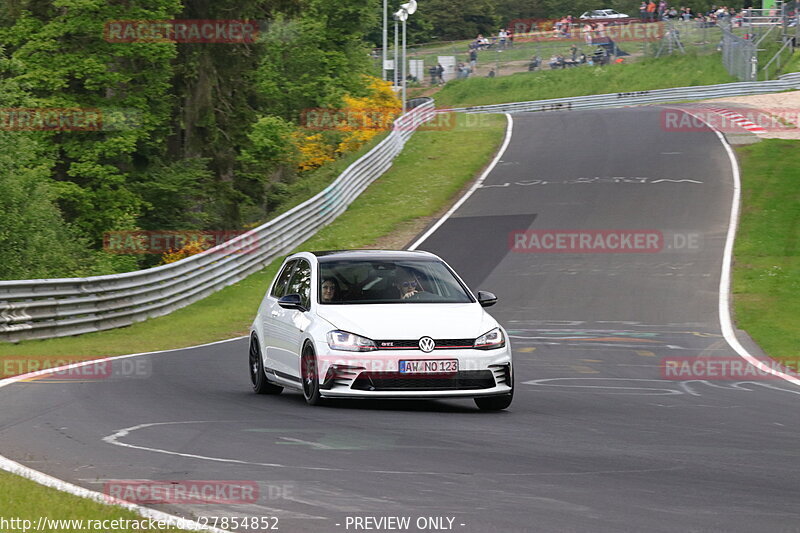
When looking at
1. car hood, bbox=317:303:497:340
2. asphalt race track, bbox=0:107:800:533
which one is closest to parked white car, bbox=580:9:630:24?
asphalt race track, bbox=0:107:800:533

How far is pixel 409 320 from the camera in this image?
11.0m

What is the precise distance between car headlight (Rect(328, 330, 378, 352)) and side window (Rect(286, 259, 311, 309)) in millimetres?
894

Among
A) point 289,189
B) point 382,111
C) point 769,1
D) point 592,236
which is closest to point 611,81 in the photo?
point 769,1

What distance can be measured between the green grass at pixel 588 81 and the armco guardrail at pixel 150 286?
42116mm

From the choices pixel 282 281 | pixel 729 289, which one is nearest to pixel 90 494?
pixel 282 281

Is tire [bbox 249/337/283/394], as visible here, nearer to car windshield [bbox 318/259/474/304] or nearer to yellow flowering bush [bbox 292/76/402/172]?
car windshield [bbox 318/259/474/304]

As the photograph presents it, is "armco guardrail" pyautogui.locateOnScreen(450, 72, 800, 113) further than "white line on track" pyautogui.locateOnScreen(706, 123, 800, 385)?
Yes

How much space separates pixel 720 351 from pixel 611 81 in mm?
64655

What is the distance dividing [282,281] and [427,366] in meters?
3.09

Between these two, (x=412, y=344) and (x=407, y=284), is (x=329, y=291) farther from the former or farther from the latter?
(x=412, y=344)

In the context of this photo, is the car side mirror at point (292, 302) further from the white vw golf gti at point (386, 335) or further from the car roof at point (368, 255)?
the car roof at point (368, 255)

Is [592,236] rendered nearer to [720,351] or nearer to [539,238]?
[539,238]

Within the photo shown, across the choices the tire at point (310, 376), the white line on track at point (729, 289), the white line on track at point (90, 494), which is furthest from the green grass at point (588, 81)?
the white line on track at point (90, 494)

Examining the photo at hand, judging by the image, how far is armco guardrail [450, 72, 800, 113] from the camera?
2630 inches
